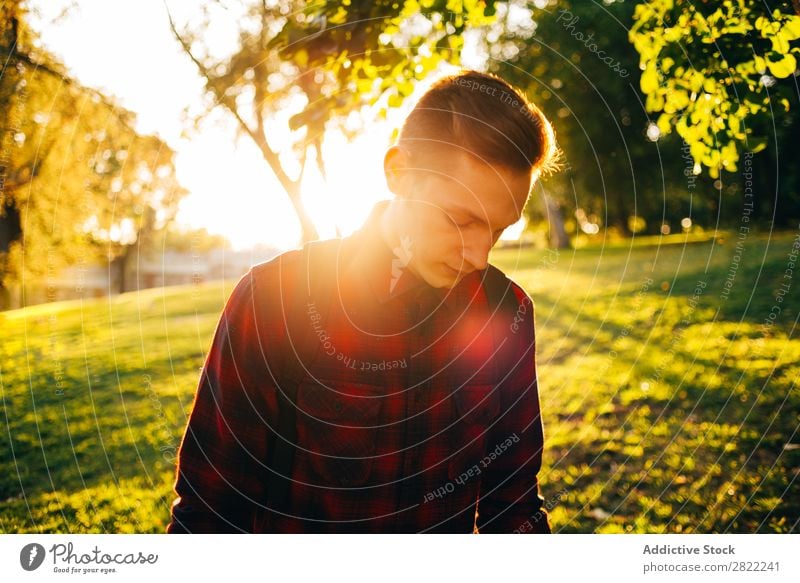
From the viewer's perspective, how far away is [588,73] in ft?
70.8

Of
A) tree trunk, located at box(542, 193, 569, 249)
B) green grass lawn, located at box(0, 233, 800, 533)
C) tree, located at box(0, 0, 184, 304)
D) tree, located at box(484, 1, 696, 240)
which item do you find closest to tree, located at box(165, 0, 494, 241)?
tree, located at box(0, 0, 184, 304)

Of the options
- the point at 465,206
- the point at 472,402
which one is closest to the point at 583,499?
the point at 472,402

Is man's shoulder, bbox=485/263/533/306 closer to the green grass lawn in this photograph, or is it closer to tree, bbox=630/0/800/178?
tree, bbox=630/0/800/178

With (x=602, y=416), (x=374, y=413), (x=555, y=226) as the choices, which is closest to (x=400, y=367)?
(x=374, y=413)

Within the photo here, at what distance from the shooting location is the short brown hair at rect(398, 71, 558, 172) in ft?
5.85

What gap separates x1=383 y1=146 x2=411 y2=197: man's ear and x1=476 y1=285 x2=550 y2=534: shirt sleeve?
1.90ft

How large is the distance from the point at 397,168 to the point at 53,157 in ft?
17.6

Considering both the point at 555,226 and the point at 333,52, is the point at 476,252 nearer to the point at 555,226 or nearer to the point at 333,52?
the point at 333,52

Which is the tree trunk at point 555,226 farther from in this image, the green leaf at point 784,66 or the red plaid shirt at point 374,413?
the red plaid shirt at point 374,413

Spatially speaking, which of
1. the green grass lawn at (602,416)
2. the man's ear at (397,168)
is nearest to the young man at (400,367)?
the man's ear at (397,168)

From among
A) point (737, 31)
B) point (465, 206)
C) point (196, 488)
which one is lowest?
point (196, 488)

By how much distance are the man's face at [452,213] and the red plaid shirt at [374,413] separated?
0.15m
